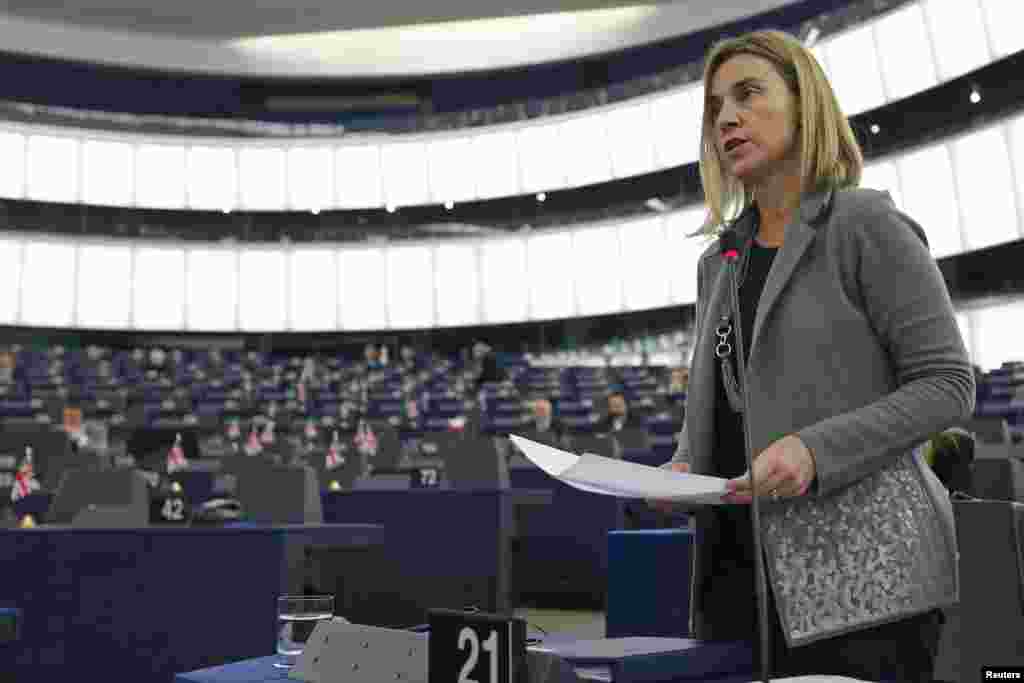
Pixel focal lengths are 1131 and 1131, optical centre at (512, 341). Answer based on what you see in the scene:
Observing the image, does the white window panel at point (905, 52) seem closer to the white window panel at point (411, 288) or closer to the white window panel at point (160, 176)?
the white window panel at point (411, 288)

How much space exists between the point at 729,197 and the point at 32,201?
88.6 feet

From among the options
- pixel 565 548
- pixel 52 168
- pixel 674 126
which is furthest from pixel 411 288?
pixel 565 548

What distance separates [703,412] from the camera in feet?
5.41

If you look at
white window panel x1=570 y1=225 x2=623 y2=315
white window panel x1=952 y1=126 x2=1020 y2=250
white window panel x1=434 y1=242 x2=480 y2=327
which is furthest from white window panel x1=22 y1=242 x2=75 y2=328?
white window panel x1=952 y1=126 x2=1020 y2=250

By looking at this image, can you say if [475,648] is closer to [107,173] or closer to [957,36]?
[957,36]

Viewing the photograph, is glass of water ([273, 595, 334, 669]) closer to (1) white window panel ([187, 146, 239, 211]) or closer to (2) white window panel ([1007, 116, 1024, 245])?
(2) white window panel ([1007, 116, 1024, 245])

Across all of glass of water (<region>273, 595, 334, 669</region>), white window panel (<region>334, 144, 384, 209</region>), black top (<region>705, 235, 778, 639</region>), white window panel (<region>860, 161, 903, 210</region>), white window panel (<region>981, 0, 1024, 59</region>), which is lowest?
glass of water (<region>273, 595, 334, 669</region>)

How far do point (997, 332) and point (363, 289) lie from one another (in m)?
14.8

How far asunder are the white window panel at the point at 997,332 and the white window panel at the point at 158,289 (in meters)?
17.7

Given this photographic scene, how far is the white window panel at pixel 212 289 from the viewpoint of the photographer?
27.2m

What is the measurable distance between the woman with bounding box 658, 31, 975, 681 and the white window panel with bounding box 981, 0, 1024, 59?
1765 cm

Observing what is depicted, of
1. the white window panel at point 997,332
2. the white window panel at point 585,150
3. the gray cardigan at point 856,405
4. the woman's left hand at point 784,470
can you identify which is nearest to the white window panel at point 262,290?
the white window panel at point 585,150

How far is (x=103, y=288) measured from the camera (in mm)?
26500

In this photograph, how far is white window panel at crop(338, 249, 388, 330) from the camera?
27.4 metres
